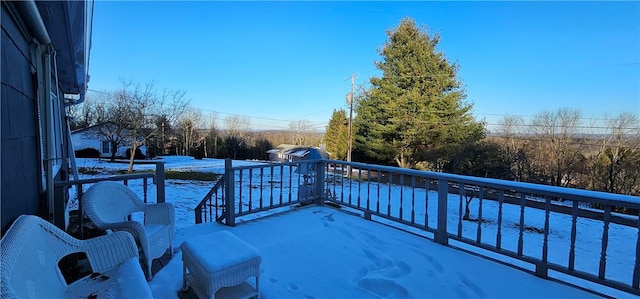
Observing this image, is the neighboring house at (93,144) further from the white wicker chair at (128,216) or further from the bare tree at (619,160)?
the bare tree at (619,160)

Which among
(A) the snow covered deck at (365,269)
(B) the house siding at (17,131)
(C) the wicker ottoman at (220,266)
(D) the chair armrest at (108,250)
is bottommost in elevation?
(A) the snow covered deck at (365,269)

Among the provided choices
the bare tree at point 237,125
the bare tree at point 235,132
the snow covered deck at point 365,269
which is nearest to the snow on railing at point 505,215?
the snow covered deck at point 365,269

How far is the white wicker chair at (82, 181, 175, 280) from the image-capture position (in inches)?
84.1

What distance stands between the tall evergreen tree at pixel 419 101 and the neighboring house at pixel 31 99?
47.3 feet

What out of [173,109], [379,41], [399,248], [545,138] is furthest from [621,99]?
[173,109]

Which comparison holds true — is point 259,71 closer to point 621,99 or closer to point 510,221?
point 510,221

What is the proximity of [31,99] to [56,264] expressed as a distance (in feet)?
5.88

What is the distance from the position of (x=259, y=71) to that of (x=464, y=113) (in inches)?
463

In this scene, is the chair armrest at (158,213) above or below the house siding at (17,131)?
below

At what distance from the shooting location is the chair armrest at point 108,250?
1538mm

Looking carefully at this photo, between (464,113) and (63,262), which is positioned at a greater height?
(464,113)

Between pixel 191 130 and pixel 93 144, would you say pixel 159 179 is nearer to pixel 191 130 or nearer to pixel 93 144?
pixel 191 130

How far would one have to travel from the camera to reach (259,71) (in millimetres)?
16703

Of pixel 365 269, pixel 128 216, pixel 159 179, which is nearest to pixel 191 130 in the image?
pixel 159 179
